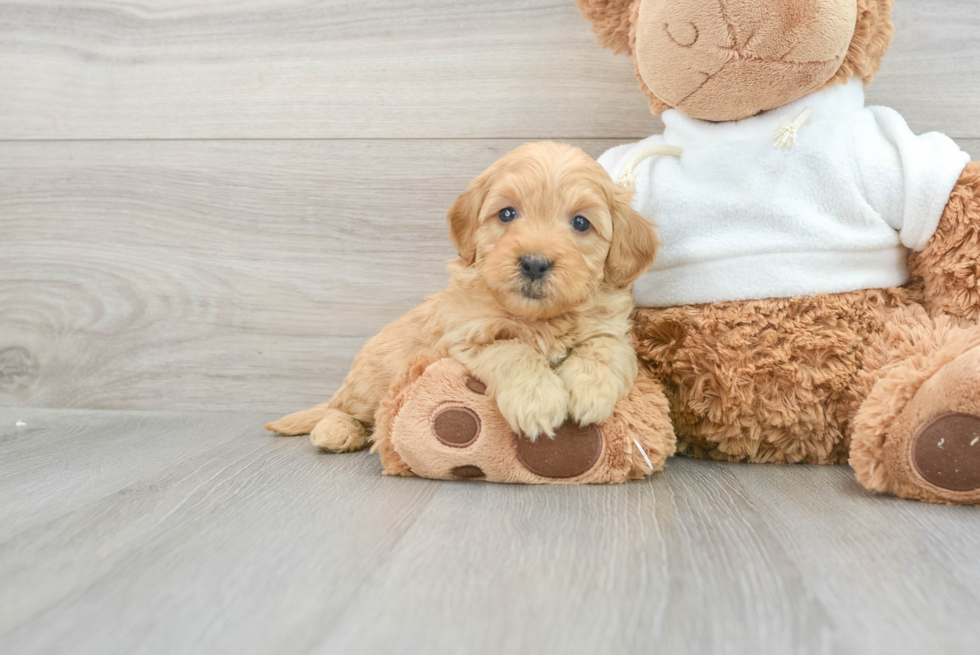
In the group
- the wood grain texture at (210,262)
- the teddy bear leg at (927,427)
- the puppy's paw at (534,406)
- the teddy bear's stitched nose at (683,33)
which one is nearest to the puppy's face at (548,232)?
the puppy's paw at (534,406)

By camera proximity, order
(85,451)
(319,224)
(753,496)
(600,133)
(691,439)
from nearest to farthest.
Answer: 1. (753,496)
2. (691,439)
3. (85,451)
4. (600,133)
5. (319,224)

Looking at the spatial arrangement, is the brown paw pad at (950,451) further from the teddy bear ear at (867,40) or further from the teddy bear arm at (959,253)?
the teddy bear ear at (867,40)

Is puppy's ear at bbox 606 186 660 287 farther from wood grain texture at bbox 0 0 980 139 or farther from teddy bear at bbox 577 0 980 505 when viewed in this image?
wood grain texture at bbox 0 0 980 139

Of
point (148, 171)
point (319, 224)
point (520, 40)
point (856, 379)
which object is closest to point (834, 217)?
point (856, 379)

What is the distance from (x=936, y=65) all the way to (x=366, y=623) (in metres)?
1.48

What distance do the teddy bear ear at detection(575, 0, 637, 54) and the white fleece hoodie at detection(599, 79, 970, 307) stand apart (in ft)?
0.74

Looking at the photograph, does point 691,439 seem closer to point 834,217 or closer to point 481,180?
point 834,217

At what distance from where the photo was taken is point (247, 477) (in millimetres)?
1142

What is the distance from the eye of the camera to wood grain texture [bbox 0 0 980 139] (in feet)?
4.67

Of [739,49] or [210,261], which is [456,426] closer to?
[739,49]

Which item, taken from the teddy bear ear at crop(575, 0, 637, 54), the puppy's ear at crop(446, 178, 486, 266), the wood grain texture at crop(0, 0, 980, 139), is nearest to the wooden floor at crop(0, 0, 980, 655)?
the wood grain texture at crop(0, 0, 980, 139)

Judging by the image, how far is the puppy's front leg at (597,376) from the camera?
3.30 ft

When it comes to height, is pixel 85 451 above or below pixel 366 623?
below

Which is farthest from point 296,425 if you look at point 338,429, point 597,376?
point 597,376
